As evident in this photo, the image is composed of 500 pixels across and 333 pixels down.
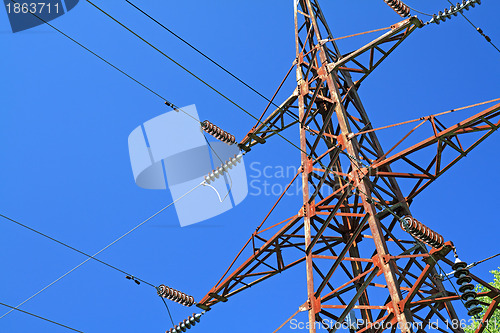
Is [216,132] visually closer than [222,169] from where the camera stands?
Yes

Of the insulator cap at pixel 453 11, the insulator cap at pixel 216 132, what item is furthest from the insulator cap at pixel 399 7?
the insulator cap at pixel 216 132

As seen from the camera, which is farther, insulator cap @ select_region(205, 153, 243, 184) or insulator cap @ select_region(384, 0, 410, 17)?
insulator cap @ select_region(205, 153, 243, 184)

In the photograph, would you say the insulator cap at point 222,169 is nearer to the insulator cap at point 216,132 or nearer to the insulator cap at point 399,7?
the insulator cap at point 216,132

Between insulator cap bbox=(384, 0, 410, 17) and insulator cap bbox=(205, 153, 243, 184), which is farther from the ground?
insulator cap bbox=(384, 0, 410, 17)

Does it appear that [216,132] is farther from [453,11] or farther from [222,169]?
[453,11]

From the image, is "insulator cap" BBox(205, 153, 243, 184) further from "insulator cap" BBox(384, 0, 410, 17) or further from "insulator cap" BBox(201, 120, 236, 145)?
"insulator cap" BBox(384, 0, 410, 17)

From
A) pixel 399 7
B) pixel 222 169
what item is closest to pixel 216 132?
pixel 222 169

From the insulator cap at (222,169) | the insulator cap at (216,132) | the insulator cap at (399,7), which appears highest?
A: the insulator cap at (399,7)

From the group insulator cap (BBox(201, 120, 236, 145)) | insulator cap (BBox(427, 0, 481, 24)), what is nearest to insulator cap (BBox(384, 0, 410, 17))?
insulator cap (BBox(427, 0, 481, 24))

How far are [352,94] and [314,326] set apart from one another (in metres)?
7.67

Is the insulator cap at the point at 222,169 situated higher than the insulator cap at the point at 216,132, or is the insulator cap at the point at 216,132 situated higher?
the insulator cap at the point at 216,132

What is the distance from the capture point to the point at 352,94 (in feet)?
57.9

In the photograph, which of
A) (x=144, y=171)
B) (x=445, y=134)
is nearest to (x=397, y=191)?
(x=445, y=134)

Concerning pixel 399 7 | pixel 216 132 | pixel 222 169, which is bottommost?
pixel 222 169
